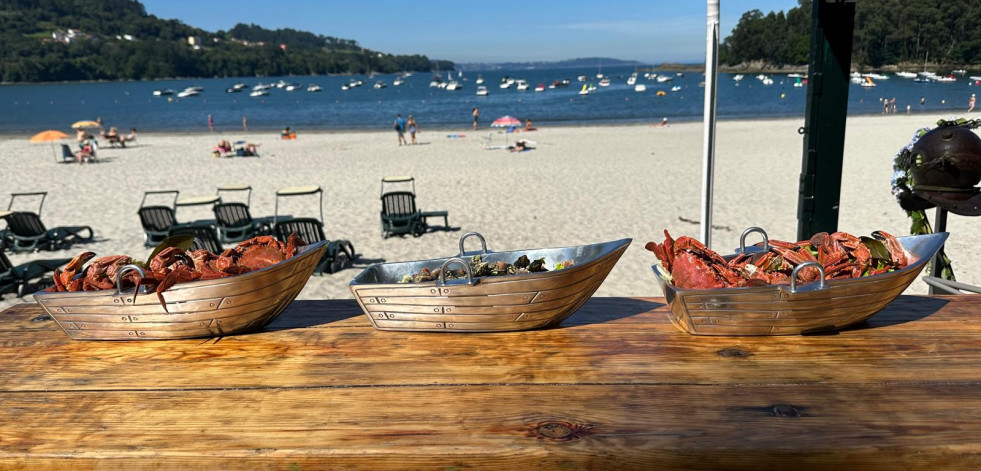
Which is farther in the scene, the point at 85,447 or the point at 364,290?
the point at 364,290

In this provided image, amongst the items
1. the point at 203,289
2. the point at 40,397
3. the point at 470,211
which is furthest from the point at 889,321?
the point at 470,211

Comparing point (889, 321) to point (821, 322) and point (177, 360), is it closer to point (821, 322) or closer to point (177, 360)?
point (821, 322)

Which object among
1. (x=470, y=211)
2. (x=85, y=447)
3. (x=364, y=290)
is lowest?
(x=470, y=211)

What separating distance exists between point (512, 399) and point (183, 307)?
1164mm

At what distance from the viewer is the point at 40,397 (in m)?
1.86

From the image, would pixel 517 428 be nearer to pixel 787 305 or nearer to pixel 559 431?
pixel 559 431

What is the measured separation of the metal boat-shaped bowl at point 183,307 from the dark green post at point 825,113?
3.42 meters

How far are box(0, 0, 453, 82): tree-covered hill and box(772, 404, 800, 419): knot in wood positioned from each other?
17774cm

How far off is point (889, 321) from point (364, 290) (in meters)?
1.78

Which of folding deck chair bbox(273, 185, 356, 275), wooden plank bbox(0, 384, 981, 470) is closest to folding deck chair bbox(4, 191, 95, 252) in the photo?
folding deck chair bbox(273, 185, 356, 275)

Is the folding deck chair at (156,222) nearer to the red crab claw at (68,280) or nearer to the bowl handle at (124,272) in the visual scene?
the red crab claw at (68,280)

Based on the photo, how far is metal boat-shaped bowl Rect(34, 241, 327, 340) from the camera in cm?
211

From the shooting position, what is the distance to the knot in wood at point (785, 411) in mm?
1596

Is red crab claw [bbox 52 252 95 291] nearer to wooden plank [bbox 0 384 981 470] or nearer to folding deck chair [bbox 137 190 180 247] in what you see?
wooden plank [bbox 0 384 981 470]
